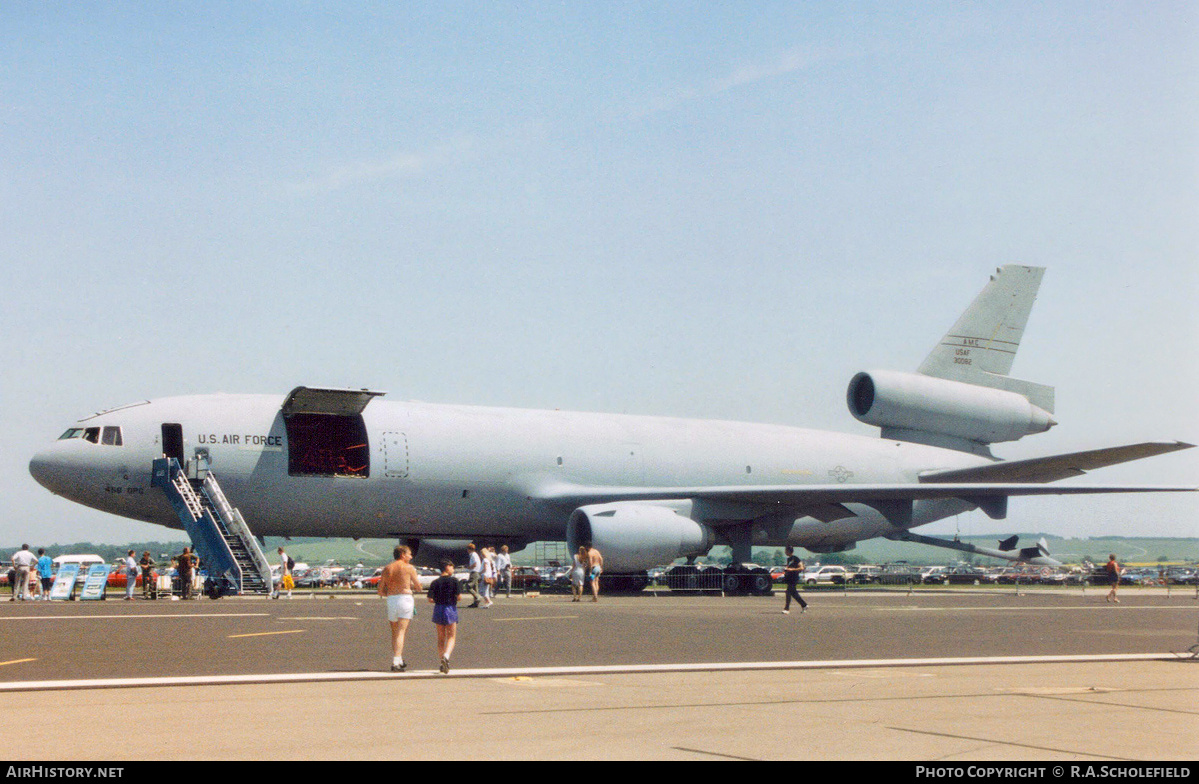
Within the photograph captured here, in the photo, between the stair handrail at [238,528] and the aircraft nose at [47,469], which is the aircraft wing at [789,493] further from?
the aircraft nose at [47,469]

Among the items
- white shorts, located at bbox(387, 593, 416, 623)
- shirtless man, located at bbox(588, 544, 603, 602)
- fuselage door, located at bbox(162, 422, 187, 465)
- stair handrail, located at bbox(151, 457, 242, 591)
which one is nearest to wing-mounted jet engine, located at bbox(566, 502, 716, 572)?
shirtless man, located at bbox(588, 544, 603, 602)

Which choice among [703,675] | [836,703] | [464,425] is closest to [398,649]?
[703,675]

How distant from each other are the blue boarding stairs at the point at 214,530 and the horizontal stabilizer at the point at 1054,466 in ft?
69.7

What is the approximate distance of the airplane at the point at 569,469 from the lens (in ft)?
98.3

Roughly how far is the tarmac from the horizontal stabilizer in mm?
14174

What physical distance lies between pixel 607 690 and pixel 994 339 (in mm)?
36044

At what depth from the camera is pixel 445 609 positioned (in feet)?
44.2

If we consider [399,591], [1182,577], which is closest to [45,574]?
[399,591]

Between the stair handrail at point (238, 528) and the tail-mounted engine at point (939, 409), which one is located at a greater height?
Result: the tail-mounted engine at point (939, 409)

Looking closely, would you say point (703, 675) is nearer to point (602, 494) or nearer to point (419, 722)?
point (419, 722)

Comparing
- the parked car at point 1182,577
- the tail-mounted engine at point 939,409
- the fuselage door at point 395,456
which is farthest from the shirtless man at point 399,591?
the parked car at point 1182,577

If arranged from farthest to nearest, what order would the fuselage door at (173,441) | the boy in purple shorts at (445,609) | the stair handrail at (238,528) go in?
1. the fuselage door at (173,441)
2. the stair handrail at (238,528)
3. the boy in purple shorts at (445,609)

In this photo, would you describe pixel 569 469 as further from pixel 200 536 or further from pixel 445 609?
pixel 445 609

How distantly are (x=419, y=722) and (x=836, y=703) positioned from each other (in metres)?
3.35
